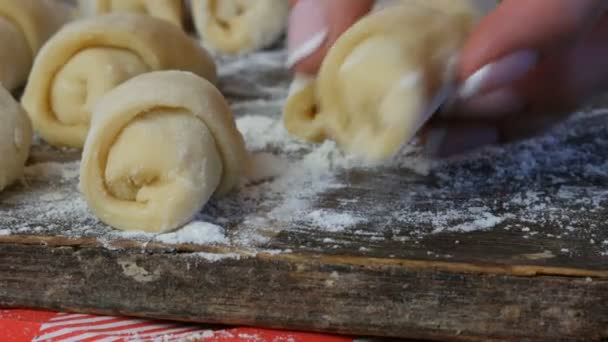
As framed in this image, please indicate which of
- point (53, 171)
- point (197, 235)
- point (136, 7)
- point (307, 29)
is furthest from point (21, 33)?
point (197, 235)

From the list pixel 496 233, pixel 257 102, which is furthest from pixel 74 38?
pixel 496 233

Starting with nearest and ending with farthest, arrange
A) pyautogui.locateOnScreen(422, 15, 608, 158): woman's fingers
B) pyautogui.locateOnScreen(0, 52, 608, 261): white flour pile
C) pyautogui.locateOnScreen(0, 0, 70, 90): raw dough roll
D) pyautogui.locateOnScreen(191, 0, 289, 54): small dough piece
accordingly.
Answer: pyautogui.locateOnScreen(0, 52, 608, 261): white flour pile, pyautogui.locateOnScreen(422, 15, 608, 158): woman's fingers, pyautogui.locateOnScreen(0, 0, 70, 90): raw dough roll, pyautogui.locateOnScreen(191, 0, 289, 54): small dough piece

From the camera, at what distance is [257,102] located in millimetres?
1538

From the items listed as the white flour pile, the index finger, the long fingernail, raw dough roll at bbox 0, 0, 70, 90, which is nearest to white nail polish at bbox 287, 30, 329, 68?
the long fingernail

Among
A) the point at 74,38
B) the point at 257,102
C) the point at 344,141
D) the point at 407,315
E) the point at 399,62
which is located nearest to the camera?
the point at 407,315

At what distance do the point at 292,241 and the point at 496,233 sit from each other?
0.26 metres

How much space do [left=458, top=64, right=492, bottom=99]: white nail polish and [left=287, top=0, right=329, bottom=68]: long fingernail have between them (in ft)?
0.82

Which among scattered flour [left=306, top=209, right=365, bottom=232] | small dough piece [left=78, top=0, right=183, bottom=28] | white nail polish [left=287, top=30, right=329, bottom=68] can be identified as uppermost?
small dough piece [left=78, top=0, right=183, bottom=28]

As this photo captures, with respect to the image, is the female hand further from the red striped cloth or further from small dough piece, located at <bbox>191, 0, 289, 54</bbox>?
small dough piece, located at <bbox>191, 0, 289, 54</bbox>

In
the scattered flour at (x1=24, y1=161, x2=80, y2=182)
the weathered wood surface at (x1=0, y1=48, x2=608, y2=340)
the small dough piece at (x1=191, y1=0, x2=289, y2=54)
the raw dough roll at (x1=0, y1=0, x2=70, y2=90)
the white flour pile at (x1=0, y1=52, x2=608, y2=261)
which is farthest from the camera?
the small dough piece at (x1=191, y1=0, x2=289, y2=54)

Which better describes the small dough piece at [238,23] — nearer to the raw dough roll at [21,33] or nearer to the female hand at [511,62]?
the raw dough roll at [21,33]

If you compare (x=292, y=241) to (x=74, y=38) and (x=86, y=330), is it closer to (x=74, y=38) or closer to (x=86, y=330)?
(x=86, y=330)

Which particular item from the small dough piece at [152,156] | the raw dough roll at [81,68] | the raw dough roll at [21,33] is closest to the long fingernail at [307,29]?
the small dough piece at [152,156]

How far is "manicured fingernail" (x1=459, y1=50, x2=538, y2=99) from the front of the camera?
908mm
